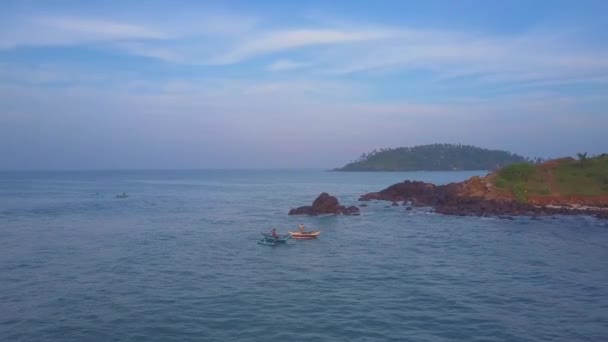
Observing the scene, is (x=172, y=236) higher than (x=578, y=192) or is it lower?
lower

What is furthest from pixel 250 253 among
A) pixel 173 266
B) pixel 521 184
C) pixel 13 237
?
pixel 521 184

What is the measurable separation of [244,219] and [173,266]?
96.1 feet

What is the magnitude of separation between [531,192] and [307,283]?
57399mm

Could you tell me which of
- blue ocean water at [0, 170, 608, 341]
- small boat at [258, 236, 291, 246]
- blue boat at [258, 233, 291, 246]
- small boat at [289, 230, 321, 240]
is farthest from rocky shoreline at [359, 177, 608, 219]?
small boat at [258, 236, 291, 246]

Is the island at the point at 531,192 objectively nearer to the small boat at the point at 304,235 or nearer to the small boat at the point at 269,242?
the small boat at the point at 304,235

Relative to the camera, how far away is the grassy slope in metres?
77.2

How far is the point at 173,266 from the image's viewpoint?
3650 cm

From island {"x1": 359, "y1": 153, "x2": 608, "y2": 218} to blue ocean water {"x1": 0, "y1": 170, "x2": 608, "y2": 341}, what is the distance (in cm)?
1281

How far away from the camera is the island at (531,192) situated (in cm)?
7031

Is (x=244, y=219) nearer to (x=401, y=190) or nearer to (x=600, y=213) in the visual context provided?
(x=401, y=190)

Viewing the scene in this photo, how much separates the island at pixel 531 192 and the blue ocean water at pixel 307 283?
12.8m

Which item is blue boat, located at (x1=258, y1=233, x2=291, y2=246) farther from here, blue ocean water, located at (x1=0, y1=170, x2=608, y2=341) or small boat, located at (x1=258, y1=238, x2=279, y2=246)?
blue ocean water, located at (x1=0, y1=170, x2=608, y2=341)

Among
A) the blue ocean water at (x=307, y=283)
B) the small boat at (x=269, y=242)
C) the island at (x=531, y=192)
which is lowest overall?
the blue ocean water at (x=307, y=283)

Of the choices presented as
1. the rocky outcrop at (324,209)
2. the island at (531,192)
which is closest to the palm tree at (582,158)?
the island at (531,192)
